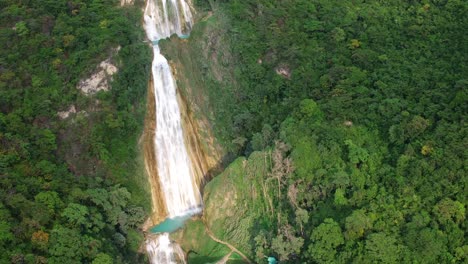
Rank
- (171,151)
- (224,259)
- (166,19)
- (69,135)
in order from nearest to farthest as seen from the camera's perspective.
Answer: (224,259) → (69,135) → (171,151) → (166,19)

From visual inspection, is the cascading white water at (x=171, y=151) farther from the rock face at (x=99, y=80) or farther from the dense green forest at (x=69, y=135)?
the rock face at (x=99, y=80)

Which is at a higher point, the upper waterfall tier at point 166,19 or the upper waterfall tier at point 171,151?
A: the upper waterfall tier at point 166,19

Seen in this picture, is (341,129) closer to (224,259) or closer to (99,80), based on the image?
(224,259)

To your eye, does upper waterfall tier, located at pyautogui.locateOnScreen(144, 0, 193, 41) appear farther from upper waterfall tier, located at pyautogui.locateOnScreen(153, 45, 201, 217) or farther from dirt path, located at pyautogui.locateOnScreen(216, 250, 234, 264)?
dirt path, located at pyautogui.locateOnScreen(216, 250, 234, 264)

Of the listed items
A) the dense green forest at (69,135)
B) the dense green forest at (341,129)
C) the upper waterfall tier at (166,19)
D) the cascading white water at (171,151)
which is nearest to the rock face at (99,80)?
the dense green forest at (69,135)

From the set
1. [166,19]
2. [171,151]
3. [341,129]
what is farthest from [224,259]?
[166,19]

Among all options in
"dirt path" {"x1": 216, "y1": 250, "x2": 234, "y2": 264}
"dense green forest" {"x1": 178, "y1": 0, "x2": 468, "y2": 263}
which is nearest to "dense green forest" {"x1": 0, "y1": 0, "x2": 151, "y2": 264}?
"dirt path" {"x1": 216, "y1": 250, "x2": 234, "y2": 264}

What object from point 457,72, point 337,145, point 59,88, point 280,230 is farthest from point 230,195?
point 457,72
